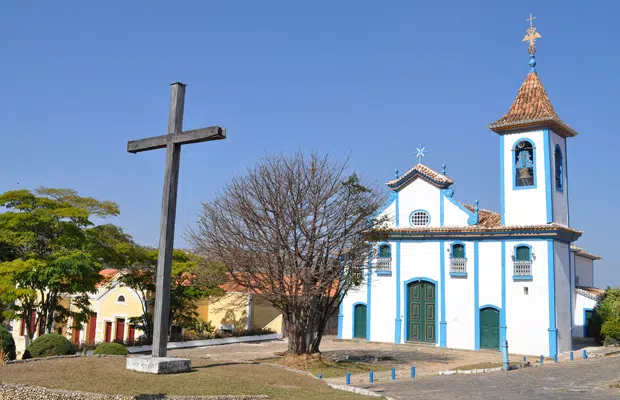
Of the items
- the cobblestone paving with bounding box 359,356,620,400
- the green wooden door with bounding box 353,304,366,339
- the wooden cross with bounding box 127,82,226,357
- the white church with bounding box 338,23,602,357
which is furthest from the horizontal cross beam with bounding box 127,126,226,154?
the green wooden door with bounding box 353,304,366,339

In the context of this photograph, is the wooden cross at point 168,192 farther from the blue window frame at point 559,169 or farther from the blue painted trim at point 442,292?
the blue window frame at point 559,169

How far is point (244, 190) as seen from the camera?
21625 mm

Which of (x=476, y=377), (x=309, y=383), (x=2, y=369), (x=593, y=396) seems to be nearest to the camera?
(x=2, y=369)

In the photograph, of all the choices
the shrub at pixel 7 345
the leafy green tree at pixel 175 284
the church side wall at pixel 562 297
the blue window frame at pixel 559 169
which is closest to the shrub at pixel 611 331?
the church side wall at pixel 562 297

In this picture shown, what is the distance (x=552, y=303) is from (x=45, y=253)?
2151cm

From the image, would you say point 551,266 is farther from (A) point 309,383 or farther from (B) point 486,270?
(A) point 309,383

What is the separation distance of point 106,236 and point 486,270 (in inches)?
695

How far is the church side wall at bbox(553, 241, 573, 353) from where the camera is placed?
90.9 feet

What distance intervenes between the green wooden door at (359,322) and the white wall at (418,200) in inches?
202

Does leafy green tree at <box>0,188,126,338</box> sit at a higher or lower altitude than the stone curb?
higher

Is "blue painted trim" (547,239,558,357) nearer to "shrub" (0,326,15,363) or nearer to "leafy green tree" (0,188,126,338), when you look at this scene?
"leafy green tree" (0,188,126,338)

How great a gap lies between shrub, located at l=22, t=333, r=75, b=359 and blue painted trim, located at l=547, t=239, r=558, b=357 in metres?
20.2

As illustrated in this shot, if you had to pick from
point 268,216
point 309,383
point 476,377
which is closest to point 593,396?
point 476,377

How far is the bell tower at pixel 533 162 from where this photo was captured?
28.8 metres
